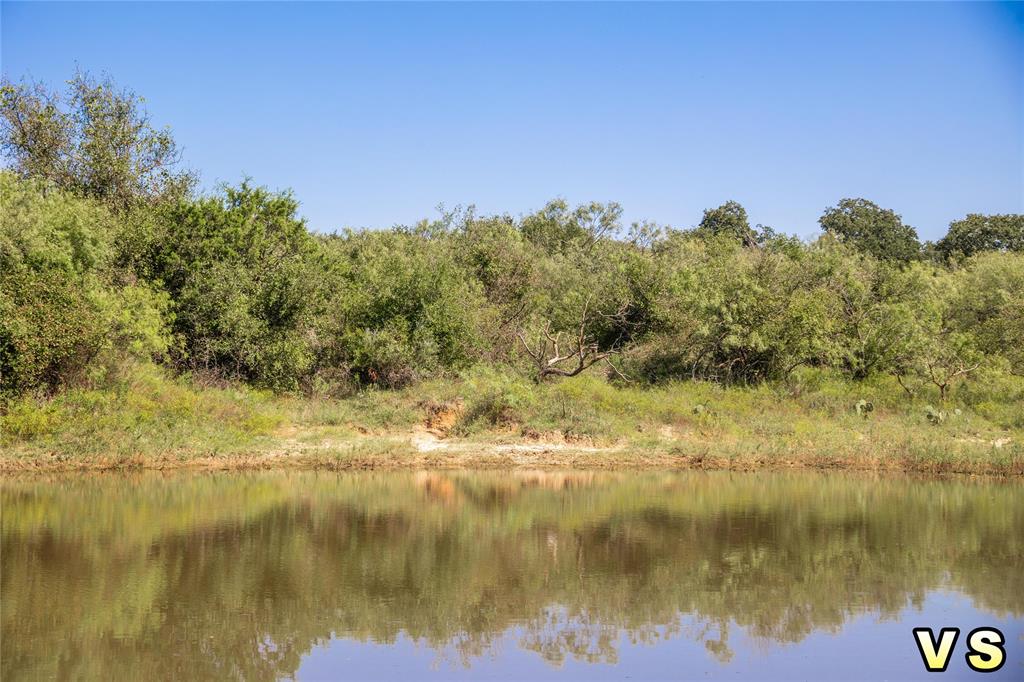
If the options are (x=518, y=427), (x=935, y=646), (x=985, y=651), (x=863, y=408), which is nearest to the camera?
(x=985, y=651)

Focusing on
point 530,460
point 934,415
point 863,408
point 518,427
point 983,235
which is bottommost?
point 530,460

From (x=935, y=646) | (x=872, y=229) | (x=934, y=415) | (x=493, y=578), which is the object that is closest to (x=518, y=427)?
(x=934, y=415)

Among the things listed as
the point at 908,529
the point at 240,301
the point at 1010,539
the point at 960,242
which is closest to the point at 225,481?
the point at 240,301

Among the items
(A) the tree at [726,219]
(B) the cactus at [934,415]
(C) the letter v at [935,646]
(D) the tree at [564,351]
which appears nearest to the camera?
(C) the letter v at [935,646]

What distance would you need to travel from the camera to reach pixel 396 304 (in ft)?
108

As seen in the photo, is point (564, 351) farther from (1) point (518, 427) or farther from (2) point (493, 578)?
(2) point (493, 578)

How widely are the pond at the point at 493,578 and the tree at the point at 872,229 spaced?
42540mm

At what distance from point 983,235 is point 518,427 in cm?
4889

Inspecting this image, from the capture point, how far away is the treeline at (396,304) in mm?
30047

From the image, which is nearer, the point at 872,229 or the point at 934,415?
Answer: the point at 934,415

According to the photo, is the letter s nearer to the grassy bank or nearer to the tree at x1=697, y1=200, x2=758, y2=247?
the grassy bank

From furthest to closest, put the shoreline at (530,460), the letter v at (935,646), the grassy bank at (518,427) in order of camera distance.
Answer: the shoreline at (530,460), the grassy bank at (518,427), the letter v at (935,646)

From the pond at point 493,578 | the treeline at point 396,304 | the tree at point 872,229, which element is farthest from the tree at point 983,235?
the pond at point 493,578

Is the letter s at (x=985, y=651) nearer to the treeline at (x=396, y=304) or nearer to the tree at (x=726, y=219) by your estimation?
the treeline at (x=396, y=304)
